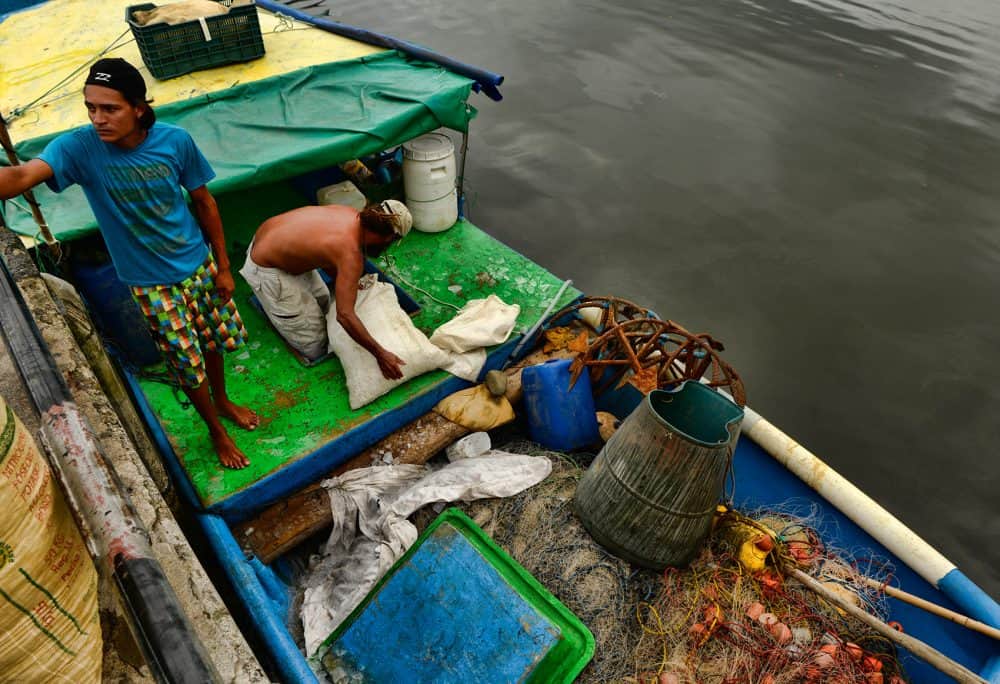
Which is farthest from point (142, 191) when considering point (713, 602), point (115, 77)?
point (713, 602)

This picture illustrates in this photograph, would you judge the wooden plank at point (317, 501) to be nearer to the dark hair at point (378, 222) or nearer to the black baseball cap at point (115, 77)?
the dark hair at point (378, 222)

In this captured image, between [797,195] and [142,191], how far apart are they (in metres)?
9.27

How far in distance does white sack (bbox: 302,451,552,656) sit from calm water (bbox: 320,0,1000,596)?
414 cm

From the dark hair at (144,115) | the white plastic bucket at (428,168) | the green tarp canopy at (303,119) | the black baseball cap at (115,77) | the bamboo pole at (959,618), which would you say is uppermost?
the black baseball cap at (115,77)

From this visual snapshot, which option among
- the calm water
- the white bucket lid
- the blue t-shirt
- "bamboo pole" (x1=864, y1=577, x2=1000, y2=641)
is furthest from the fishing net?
the calm water

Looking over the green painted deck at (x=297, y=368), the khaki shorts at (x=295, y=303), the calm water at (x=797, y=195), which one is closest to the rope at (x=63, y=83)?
the green painted deck at (x=297, y=368)

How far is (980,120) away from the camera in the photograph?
10.6 meters

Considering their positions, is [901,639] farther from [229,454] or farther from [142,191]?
[142,191]

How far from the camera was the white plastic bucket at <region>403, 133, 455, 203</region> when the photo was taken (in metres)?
4.86

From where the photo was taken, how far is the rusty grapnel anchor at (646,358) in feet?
11.9

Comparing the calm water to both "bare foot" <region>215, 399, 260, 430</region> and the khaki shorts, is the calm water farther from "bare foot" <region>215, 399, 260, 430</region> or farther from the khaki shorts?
"bare foot" <region>215, 399, 260, 430</region>

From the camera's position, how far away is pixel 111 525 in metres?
Result: 1.44

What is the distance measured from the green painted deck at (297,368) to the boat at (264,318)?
1 cm

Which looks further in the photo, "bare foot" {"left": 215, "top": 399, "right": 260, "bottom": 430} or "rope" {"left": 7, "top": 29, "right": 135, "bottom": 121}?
"rope" {"left": 7, "top": 29, "right": 135, "bottom": 121}
